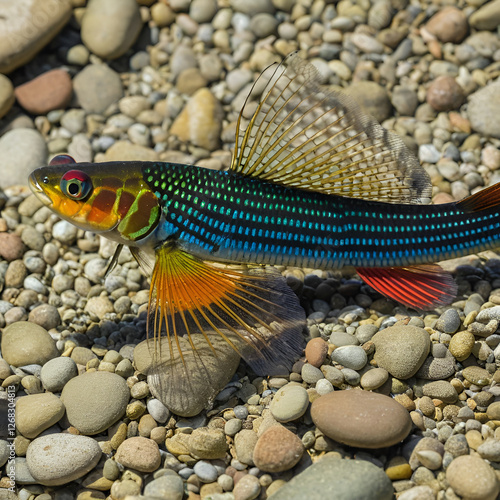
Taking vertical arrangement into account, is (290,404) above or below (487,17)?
below

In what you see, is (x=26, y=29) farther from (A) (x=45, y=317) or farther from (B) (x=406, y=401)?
(B) (x=406, y=401)

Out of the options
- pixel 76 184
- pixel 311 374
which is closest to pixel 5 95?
pixel 76 184

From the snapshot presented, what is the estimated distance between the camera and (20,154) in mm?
5391

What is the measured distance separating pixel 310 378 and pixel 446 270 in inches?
57.1

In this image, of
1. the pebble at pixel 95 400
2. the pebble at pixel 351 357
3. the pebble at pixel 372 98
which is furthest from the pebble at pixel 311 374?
the pebble at pixel 372 98

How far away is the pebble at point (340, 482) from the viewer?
2.76 metres

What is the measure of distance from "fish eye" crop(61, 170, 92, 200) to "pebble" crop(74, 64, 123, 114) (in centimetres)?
270

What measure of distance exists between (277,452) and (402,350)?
3.42 ft

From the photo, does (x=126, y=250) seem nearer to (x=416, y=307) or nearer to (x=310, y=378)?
(x=310, y=378)

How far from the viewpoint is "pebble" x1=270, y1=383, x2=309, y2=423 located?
10.8 ft

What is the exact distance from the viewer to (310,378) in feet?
11.7

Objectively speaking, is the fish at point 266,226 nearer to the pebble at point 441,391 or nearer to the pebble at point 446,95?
the pebble at point 441,391

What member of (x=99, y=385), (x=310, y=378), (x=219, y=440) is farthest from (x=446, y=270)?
(x=99, y=385)

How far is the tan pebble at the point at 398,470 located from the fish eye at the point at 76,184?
2.41 metres
